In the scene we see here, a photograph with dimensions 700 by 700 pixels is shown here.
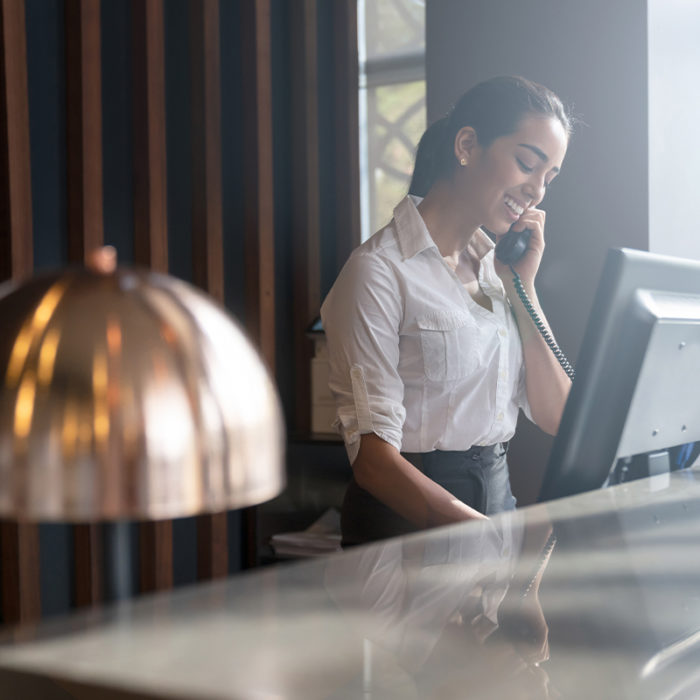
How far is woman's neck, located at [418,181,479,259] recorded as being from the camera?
6.66ft

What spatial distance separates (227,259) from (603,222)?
155 centimetres

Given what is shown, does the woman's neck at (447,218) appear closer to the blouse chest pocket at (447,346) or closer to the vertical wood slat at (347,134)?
the blouse chest pocket at (447,346)

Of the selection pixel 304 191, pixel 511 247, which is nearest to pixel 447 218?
pixel 511 247

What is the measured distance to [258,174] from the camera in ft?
11.1

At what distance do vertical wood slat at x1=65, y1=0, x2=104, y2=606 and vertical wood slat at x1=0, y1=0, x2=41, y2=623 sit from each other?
0.19 meters

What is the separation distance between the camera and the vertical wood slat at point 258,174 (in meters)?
3.38

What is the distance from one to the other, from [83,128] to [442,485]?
→ 1782 mm

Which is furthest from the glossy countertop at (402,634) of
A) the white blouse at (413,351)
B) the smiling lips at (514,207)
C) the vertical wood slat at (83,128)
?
the vertical wood slat at (83,128)

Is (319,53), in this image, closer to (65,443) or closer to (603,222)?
(603,222)

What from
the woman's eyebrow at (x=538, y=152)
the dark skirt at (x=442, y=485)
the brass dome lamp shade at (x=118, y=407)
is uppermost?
the woman's eyebrow at (x=538, y=152)

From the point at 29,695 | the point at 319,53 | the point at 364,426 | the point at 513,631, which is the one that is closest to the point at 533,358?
the point at 364,426

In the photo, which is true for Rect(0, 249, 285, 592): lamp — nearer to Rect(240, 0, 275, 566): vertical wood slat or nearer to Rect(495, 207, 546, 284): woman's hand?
Rect(495, 207, 546, 284): woman's hand

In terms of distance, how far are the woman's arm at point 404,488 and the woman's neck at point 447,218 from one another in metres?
0.53

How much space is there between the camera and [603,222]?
248 centimetres
